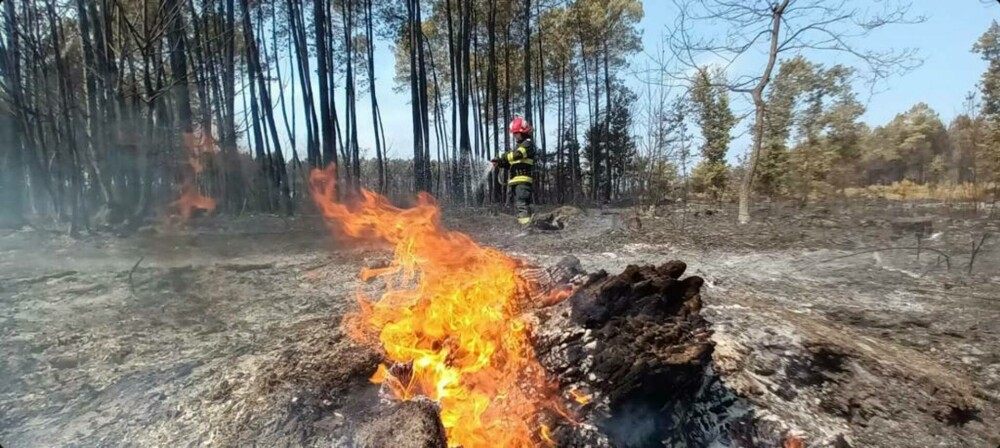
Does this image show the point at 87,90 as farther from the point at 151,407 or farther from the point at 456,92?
the point at 456,92

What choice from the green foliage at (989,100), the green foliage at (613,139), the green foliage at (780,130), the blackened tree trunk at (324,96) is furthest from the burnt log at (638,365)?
the green foliage at (613,139)

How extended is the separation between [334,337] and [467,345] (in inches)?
38.3

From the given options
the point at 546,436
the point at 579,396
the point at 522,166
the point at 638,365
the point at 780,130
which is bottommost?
the point at 546,436

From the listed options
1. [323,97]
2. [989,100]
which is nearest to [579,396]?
[989,100]

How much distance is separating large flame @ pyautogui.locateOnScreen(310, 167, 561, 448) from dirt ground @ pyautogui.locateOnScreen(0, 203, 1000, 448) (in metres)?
0.28

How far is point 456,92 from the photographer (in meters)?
21.2

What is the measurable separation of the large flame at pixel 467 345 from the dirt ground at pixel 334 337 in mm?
278

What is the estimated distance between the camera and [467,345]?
9.89ft

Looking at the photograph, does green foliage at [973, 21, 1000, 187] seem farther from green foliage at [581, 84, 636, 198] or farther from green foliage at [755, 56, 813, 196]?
green foliage at [581, 84, 636, 198]

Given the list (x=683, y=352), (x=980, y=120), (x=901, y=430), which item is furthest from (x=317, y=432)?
(x=980, y=120)

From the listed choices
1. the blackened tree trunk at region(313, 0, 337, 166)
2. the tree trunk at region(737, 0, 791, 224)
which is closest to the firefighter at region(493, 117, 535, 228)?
the tree trunk at region(737, 0, 791, 224)

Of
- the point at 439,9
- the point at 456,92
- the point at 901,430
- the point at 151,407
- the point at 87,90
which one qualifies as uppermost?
the point at 439,9

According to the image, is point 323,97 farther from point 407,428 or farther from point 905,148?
point 905,148

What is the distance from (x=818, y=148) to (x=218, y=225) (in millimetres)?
17732
